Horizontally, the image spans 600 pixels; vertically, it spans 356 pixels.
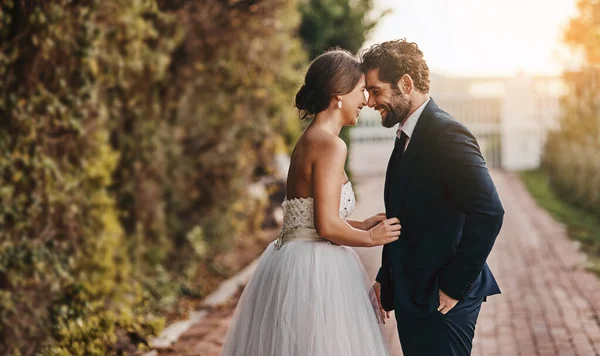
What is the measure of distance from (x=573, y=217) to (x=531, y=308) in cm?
692

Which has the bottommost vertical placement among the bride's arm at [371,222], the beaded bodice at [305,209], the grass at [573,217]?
the grass at [573,217]

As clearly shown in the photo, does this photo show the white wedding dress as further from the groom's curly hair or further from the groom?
the groom's curly hair

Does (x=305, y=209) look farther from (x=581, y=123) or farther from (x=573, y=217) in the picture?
(x=581, y=123)

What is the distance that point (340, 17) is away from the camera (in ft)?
53.4

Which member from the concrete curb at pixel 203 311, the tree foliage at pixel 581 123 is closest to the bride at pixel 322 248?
the concrete curb at pixel 203 311

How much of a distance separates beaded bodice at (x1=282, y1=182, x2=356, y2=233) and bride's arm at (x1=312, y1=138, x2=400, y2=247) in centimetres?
13

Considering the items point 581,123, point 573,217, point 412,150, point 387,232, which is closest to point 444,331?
point 387,232

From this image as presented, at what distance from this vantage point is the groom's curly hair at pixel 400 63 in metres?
3.47

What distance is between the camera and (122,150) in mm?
8125

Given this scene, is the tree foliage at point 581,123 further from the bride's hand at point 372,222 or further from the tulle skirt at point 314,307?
the tulle skirt at point 314,307

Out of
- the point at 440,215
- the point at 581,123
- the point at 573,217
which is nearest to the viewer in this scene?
the point at 440,215

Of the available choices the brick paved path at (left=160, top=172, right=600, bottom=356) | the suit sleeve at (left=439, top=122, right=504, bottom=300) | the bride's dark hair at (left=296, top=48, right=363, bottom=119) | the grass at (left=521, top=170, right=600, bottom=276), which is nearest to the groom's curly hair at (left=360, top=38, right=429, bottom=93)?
the bride's dark hair at (left=296, top=48, right=363, bottom=119)

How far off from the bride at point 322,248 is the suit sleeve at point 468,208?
32 cm

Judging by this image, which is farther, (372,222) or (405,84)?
(372,222)
